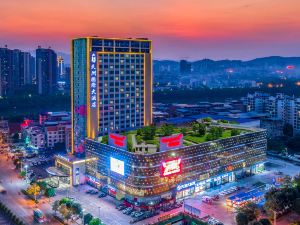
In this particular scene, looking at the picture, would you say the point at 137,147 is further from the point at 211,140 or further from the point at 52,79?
the point at 52,79

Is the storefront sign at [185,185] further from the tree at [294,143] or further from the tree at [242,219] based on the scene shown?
the tree at [294,143]

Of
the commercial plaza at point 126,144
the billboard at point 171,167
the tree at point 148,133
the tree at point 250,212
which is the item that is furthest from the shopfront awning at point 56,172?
the tree at point 250,212

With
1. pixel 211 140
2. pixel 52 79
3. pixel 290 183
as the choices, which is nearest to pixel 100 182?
pixel 211 140

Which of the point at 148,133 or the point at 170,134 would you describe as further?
the point at 170,134

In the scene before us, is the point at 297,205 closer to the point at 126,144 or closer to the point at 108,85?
the point at 126,144

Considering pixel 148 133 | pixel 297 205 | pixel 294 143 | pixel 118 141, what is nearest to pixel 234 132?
A: pixel 148 133

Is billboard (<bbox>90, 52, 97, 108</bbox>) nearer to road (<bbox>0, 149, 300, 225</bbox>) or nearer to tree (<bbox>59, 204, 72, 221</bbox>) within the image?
road (<bbox>0, 149, 300, 225</bbox>)

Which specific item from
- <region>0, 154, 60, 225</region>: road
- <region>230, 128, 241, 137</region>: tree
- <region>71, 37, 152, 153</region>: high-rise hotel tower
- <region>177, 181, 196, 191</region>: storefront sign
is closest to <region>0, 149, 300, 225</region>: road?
A: <region>0, 154, 60, 225</region>: road
